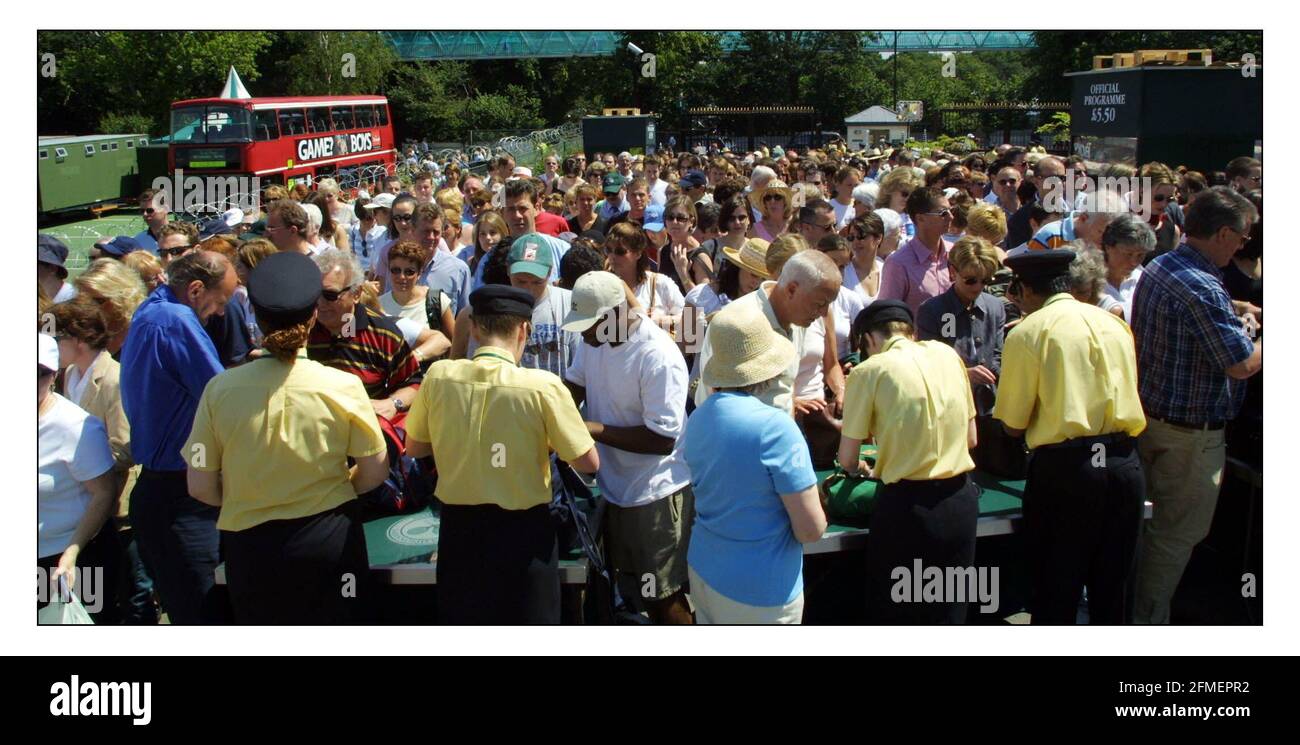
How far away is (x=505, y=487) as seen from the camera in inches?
137

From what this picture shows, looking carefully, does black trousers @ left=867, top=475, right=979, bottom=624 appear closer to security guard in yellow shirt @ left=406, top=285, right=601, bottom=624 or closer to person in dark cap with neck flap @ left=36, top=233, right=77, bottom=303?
security guard in yellow shirt @ left=406, top=285, right=601, bottom=624

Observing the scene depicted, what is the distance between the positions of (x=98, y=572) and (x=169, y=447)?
0.68 metres

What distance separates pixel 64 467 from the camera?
385 cm

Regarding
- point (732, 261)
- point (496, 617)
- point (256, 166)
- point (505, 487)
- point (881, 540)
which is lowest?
point (496, 617)

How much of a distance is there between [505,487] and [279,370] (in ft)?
2.76

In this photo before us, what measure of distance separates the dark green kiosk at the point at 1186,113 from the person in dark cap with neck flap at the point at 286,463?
10814 mm

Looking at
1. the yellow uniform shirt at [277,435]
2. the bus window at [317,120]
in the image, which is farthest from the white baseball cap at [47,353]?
the bus window at [317,120]

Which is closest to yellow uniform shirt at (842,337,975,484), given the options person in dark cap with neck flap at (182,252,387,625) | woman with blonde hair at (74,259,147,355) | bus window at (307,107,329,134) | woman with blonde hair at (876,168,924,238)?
person in dark cap with neck flap at (182,252,387,625)

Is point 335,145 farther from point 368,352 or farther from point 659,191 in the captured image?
point 368,352

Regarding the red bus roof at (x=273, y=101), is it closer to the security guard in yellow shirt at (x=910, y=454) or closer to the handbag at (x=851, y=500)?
the handbag at (x=851, y=500)

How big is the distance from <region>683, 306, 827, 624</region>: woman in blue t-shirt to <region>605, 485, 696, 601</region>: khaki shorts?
671 mm

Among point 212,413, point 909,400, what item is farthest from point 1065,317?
point 212,413

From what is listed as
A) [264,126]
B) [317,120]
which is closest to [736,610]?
[264,126]
